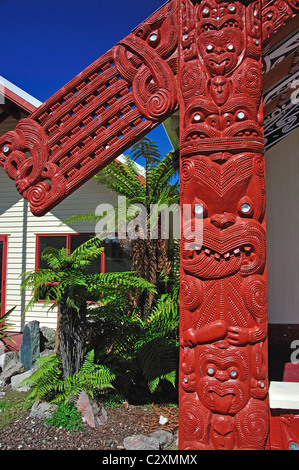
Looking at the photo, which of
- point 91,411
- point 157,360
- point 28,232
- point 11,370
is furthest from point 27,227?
point 91,411

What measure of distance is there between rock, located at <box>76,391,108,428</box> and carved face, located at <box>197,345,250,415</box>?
2.01 meters

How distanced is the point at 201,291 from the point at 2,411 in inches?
129

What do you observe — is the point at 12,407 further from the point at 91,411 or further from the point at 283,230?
the point at 283,230

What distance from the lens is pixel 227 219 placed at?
1.68 m

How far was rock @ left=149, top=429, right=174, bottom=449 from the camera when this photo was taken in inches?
114

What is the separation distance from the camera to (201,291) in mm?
1677

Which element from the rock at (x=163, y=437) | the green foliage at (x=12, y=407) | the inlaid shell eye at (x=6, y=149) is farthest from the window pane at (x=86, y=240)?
the inlaid shell eye at (x=6, y=149)

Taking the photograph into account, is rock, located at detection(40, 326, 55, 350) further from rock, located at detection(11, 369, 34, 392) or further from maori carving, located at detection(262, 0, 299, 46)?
maori carving, located at detection(262, 0, 299, 46)

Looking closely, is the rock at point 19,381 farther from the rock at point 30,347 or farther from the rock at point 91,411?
the rock at point 91,411

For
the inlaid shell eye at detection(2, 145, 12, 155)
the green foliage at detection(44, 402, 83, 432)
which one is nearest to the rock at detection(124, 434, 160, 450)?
the green foliage at detection(44, 402, 83, 432)

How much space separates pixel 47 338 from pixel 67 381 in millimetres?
2989

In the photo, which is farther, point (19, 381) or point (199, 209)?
point (19, 381)

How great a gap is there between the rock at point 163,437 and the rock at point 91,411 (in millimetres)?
550
